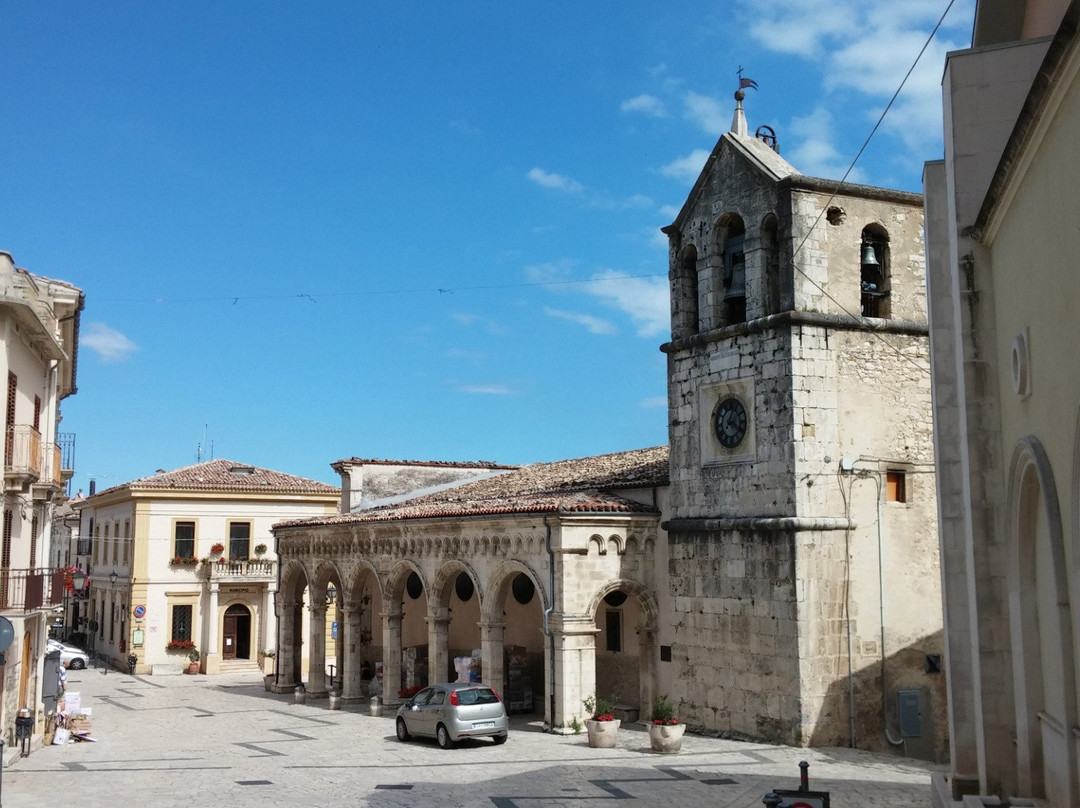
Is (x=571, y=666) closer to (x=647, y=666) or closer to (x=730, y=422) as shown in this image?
(x=647, y=666)

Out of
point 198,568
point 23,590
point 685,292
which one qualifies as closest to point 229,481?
point 198,568

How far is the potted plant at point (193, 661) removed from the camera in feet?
139

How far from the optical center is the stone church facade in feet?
64.2

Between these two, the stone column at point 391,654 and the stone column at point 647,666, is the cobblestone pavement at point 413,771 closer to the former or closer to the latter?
the stone column at point 647,666

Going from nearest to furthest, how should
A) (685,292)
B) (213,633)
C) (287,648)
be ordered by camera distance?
(685,292) → (287,648) → (213,633)

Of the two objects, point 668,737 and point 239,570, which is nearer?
point 668,737

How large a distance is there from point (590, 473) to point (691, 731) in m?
8.33

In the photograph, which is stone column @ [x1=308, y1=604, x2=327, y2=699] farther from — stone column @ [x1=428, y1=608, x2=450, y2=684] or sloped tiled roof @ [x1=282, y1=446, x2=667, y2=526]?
stone column @ [x1=428, y1=608, x2=450, y2=684]

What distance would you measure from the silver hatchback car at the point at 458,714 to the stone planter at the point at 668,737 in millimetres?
3371

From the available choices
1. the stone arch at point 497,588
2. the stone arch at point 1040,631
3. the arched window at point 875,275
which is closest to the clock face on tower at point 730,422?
the arched window at point 875,275

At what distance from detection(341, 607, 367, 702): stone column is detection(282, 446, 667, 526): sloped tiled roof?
2672 millimetres

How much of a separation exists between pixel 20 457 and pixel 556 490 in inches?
478

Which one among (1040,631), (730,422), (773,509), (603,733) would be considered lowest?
(603,733)

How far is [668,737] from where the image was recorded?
19.1 meters
